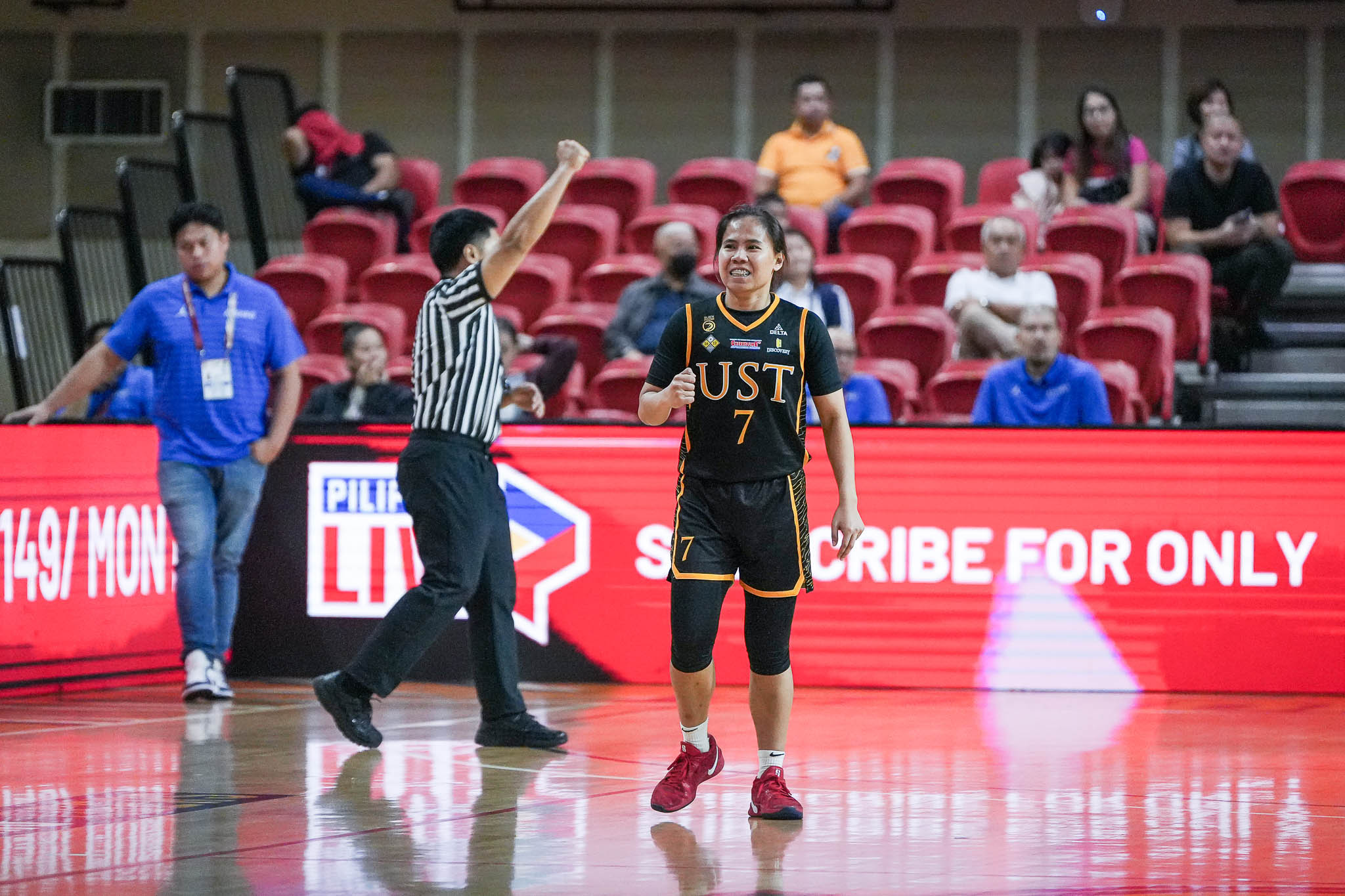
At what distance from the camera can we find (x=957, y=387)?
9.68 m

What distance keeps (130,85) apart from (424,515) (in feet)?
34.0

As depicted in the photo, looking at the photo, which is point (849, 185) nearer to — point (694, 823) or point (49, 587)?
point (49, 587)

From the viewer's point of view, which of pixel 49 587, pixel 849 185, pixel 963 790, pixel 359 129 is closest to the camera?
pixel 963 790

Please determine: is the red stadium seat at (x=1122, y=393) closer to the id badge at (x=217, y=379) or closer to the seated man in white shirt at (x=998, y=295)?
the seated man in white shirt at (x=998, y=295)

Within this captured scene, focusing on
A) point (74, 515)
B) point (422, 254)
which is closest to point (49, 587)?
point (74, 515)

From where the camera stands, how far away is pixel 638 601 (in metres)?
8.34

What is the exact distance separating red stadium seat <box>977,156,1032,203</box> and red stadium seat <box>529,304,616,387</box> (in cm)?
326

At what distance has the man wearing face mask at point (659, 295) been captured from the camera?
10.0 m

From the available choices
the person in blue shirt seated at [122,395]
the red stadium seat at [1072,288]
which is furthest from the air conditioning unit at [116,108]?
the red stadium seat at [1072,288]

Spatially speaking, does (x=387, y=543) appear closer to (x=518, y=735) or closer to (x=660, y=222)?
(x=518, y=735)

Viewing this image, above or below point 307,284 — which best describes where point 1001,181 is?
above

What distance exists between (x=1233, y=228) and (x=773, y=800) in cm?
720

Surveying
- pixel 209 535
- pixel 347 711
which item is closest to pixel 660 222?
pixel 209 535

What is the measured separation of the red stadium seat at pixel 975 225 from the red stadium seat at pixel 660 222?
5.05 feet
